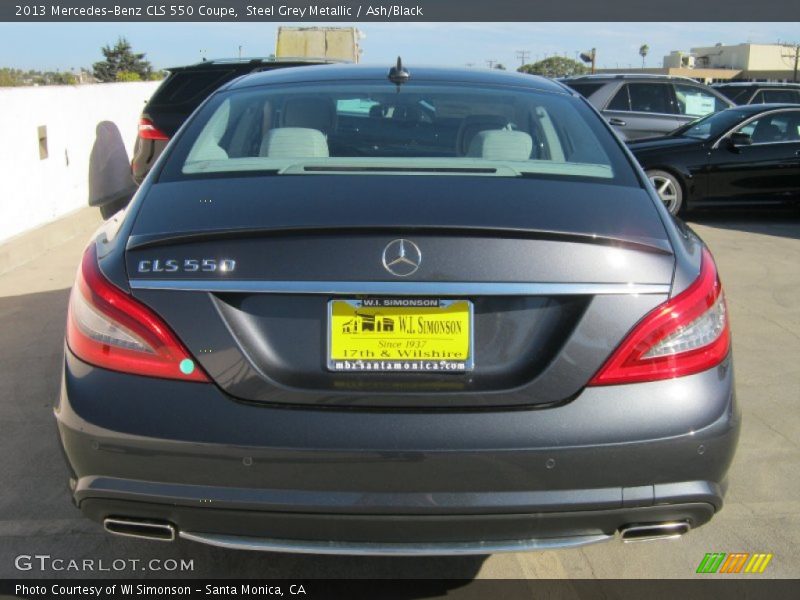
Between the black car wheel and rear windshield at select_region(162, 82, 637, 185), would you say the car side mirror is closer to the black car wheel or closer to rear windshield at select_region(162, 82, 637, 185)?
the black car wheel

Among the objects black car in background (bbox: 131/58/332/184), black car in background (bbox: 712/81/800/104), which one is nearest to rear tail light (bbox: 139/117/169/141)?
black car in background (bbox: 131/58/332/184)

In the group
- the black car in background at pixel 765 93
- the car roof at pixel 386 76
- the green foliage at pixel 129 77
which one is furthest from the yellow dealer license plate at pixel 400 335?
the green foliage at pixel 129 77

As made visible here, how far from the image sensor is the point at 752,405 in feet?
14.0

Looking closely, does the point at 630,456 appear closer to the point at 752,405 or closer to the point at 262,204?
the point at 262,204

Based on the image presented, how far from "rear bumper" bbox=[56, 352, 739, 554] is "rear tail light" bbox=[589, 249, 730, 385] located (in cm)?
4

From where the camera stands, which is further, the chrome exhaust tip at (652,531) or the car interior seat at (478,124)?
the car interior seat at (478,124)

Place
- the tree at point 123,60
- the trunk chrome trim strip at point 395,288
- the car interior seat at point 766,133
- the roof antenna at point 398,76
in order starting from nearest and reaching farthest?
the trunk chrome trim strip at point 395,288, the roof antenna at point 398,76, the car interior seat at point 766,133, the tree at point 123,60

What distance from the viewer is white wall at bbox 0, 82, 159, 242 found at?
23.7 ft

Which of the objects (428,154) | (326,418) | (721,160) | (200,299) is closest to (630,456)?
(326,418)

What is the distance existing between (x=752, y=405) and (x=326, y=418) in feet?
9.50

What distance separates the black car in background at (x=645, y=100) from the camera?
13266 mm

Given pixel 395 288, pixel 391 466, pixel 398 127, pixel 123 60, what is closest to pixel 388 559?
pixel 391 466

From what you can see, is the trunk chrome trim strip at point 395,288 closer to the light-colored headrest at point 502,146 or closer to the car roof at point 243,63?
the light-colored headrest at point 502,146

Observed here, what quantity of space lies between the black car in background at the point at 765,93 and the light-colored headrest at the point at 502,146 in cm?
1393
